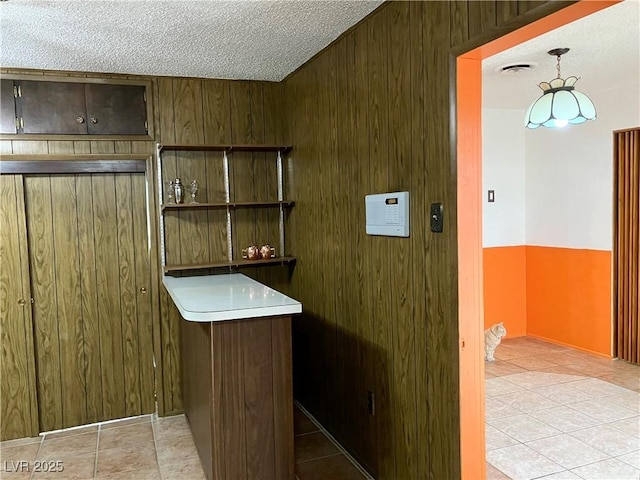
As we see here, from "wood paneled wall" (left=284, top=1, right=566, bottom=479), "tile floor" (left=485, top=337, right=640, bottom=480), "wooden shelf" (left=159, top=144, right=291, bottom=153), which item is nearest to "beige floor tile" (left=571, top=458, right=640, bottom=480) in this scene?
"tile floor" (left=485, top=337, right=640, bottom=480)

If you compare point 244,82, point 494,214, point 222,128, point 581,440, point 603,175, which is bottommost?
point 581,440

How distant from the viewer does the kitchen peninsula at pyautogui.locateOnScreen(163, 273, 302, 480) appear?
2.48 m

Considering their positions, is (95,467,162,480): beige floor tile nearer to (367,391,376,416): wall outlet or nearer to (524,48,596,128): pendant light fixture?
(367,391,376,416): wall outlet

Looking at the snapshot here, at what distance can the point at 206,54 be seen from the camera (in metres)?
3.32

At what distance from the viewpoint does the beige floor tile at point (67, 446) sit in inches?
131

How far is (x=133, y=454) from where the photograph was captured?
3295 mm

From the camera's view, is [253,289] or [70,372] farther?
[70,372]

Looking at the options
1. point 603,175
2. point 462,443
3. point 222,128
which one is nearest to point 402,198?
point 462,443

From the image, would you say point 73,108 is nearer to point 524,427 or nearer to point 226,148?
point 226,148

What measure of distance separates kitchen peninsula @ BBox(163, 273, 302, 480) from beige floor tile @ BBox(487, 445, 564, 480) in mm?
1244

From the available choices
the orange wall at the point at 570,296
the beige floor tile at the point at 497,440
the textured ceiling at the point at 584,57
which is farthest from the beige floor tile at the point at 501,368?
the textured ceiling at the point at 584,57

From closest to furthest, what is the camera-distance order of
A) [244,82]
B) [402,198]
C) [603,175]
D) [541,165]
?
[402,198], [244,82], [603,175], [541,165]

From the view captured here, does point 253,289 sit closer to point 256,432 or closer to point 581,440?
point 256,432

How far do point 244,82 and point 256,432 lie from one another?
2.66 meters
